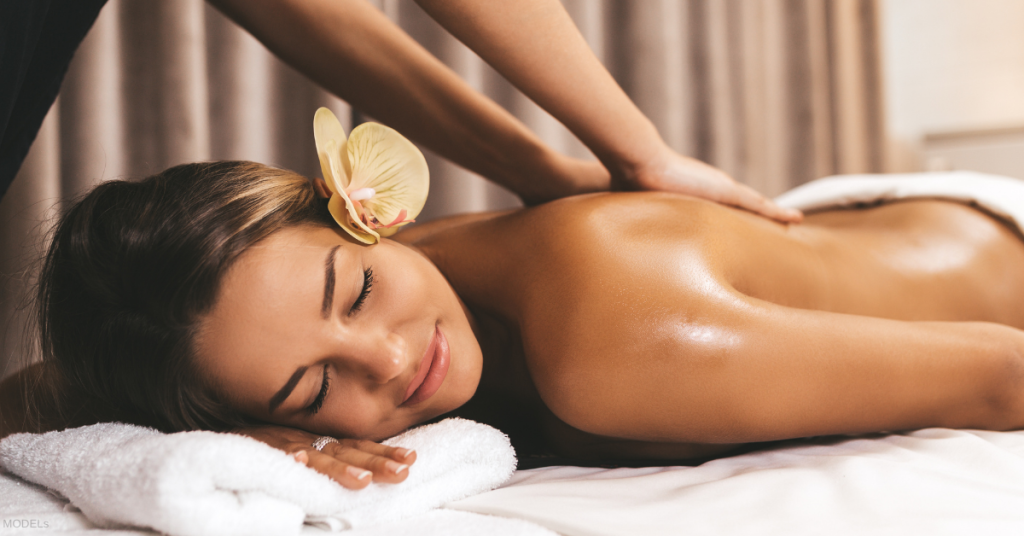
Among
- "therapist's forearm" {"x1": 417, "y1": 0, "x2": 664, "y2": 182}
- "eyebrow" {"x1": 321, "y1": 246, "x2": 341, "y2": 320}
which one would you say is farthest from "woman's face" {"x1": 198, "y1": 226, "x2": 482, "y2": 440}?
"therapist's forearm" {"x1": 417, "y1": 0, "x2": 664, "y2": 182}

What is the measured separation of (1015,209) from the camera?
1.23 m

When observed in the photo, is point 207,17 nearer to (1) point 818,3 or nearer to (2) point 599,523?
(2) point 599,523

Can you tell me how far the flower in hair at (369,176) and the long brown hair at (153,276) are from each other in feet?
0.16

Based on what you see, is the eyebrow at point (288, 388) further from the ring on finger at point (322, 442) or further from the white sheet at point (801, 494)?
the white sheet at point (801, 494)

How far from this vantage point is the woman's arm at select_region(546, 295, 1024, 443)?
734mm

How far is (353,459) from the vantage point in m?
0.67

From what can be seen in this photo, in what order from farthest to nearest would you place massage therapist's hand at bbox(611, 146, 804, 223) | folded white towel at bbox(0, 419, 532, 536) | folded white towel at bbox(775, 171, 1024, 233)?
1. folded white towel at bbox(775, 171, 1024, 233)
2. massage therapist's hand at bbox(611, 146, 804, 223)
3. folded white towel at bbox(0, 419, 532, 536)

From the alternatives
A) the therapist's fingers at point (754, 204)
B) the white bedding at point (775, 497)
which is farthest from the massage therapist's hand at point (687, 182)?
the white bedding at point (775, 497)

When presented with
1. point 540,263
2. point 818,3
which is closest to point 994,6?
point 818,3

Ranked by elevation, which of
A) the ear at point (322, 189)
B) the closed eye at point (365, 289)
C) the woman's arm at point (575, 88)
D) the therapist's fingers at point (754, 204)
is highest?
the woman's arm at point (575, 88)

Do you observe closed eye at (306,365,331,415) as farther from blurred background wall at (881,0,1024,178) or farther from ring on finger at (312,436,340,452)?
blurred background wall at (881,0,1024,178)

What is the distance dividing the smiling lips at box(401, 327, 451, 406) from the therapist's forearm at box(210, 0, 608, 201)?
0.51m

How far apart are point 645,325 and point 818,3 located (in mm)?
2119

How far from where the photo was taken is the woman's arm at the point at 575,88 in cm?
92
